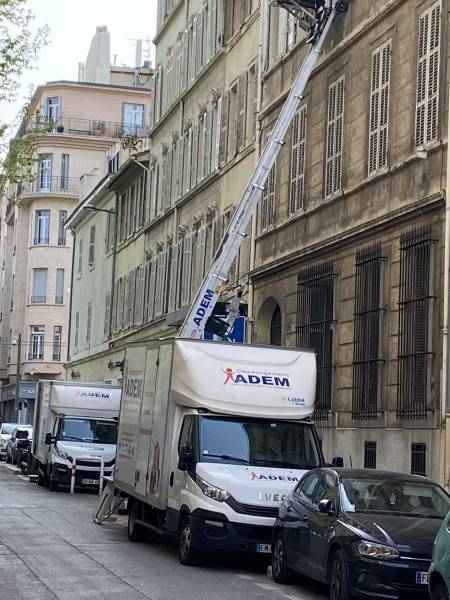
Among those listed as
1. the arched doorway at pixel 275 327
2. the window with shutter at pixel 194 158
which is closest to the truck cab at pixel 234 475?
the arched doorway at pixel 275 327

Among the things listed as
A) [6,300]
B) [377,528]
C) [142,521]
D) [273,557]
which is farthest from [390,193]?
[6,300]

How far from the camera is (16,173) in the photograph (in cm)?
2730

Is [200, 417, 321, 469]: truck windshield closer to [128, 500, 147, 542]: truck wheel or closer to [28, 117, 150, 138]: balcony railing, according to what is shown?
[128, 500, 147, 542]: truck wheel

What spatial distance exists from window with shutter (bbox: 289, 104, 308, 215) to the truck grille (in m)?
13.0

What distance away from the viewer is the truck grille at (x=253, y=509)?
16.5 meters

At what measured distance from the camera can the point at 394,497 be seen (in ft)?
47.4

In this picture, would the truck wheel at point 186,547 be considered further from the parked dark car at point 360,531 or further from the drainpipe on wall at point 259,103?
the drainpipe on wall at point 259,103

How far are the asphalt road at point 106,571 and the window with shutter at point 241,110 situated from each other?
14.4 m

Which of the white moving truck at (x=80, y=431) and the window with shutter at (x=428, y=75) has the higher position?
the window with shutter at (x=428, y=75)

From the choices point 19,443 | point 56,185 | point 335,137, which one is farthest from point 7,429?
point 335,137

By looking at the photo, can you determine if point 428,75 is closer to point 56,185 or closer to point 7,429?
point 7,429

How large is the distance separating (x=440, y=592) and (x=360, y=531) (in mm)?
1981

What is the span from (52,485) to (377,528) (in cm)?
2219

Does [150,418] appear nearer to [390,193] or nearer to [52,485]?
[390,193]
